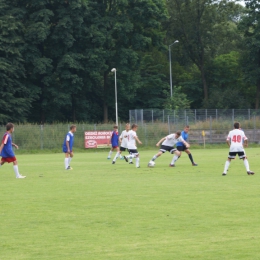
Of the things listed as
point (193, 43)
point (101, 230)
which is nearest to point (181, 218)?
point (101, 230)

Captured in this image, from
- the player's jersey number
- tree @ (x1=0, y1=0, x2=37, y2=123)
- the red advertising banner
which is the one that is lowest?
the red advertising banner

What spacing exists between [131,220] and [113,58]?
61.7 metres

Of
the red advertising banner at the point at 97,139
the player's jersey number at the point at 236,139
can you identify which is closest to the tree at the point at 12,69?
the red advertising banner at the point at 97,139

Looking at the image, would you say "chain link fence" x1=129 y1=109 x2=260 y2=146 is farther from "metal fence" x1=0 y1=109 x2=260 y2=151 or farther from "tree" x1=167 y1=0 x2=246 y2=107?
"tree" x1=167 y1=0 x2=246 y2=107

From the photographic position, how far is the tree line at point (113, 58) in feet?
218

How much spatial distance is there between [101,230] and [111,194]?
5.49m

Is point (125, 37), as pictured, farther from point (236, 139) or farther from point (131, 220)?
point (131, 220)

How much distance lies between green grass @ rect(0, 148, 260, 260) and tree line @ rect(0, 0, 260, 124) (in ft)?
156

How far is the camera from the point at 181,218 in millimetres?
11930

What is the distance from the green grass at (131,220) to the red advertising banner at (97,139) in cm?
3383

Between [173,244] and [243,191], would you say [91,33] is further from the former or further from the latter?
[173,244]

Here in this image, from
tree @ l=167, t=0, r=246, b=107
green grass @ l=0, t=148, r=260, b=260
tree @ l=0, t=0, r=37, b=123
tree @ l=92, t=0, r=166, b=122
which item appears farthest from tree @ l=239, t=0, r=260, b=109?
green grass @ l=0, t=148, r=260, b=260

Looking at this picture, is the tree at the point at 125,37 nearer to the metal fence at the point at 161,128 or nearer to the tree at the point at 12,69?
the tree at the point at 12,69

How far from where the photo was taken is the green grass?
916 cm
